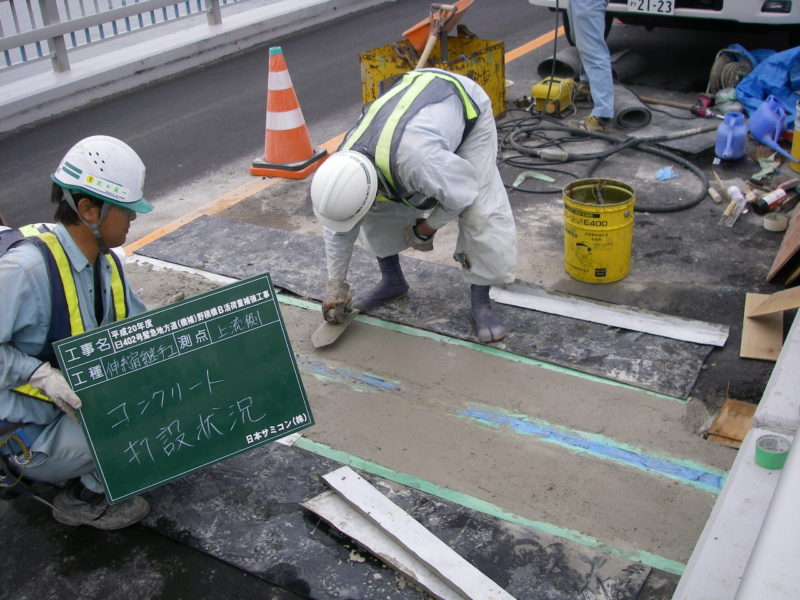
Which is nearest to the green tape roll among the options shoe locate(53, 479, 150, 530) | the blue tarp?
shoe locate(53, 479, 150, 530)

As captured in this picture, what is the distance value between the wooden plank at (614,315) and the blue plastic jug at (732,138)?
2.11 m

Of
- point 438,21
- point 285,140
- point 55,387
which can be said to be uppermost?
point 438,21

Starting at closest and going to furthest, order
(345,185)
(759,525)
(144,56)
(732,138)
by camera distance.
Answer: (759,525)
(345,185)
(732,138)
(144,56)

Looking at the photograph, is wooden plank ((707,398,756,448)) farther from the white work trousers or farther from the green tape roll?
the white work trousers

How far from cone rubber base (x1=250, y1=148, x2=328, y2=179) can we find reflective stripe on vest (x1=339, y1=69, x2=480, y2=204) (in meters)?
2.47

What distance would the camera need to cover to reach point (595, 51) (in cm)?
640

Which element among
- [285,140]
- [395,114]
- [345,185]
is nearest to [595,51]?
[285,140]

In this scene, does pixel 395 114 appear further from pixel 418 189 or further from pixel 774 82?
pixel 774 82

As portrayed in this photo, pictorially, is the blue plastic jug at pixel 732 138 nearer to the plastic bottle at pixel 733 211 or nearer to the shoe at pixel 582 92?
the plastic bottle at pixel 733 211

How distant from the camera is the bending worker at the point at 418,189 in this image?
352 cm

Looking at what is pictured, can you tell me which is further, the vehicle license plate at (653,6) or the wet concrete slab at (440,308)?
the vehicle license plate at (653,6)

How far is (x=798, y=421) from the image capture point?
212 cm

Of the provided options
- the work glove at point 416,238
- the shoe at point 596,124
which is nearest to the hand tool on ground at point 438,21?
the shoe at point 596,124

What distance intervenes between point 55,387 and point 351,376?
1.54m
